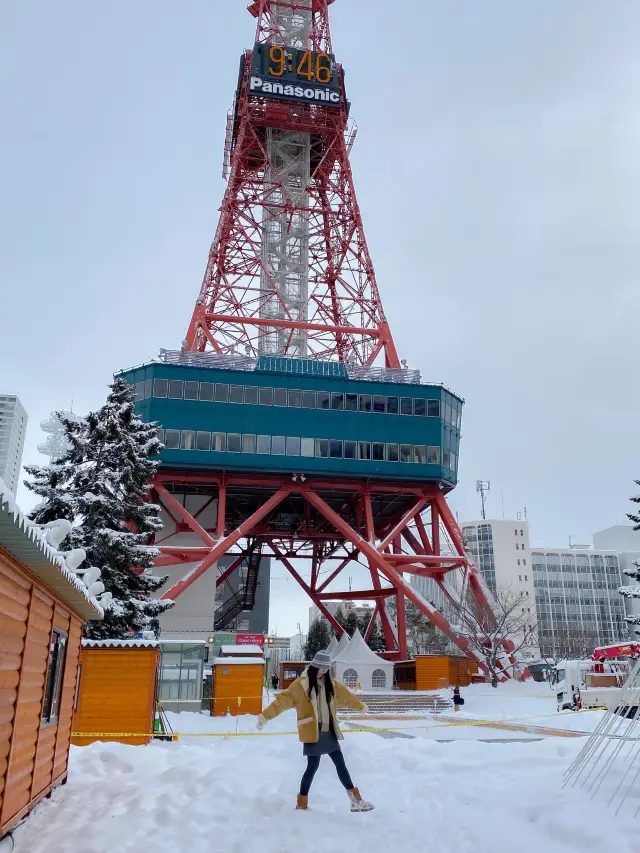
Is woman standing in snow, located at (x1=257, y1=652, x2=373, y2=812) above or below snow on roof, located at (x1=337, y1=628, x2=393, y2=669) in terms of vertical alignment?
below

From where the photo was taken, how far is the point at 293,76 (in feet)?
186

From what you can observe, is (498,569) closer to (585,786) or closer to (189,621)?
(189,621)

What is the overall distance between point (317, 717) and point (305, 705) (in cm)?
19

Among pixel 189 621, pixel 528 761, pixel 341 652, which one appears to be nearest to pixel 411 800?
pixel 528 761

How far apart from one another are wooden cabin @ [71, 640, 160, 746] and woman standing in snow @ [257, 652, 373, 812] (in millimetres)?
9943

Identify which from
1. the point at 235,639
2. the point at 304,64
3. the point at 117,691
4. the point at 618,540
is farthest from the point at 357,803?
the point at 618,540

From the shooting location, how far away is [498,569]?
367 feet

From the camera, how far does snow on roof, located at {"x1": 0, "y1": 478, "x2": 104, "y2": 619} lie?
5.70 m

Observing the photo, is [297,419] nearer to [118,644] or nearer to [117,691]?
[118,644]

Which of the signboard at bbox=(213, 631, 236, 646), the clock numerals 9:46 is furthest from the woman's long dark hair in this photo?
the clock numerals 9:46

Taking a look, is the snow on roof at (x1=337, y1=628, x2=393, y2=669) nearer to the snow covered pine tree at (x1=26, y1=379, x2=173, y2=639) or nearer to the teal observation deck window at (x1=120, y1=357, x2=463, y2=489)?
the teal observation deck window at (x1=120, y1=357, x2=463, y2=489)

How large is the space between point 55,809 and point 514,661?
127ft

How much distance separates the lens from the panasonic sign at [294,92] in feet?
181

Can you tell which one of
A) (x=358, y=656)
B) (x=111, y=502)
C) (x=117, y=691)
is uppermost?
(x=111, y=502)
